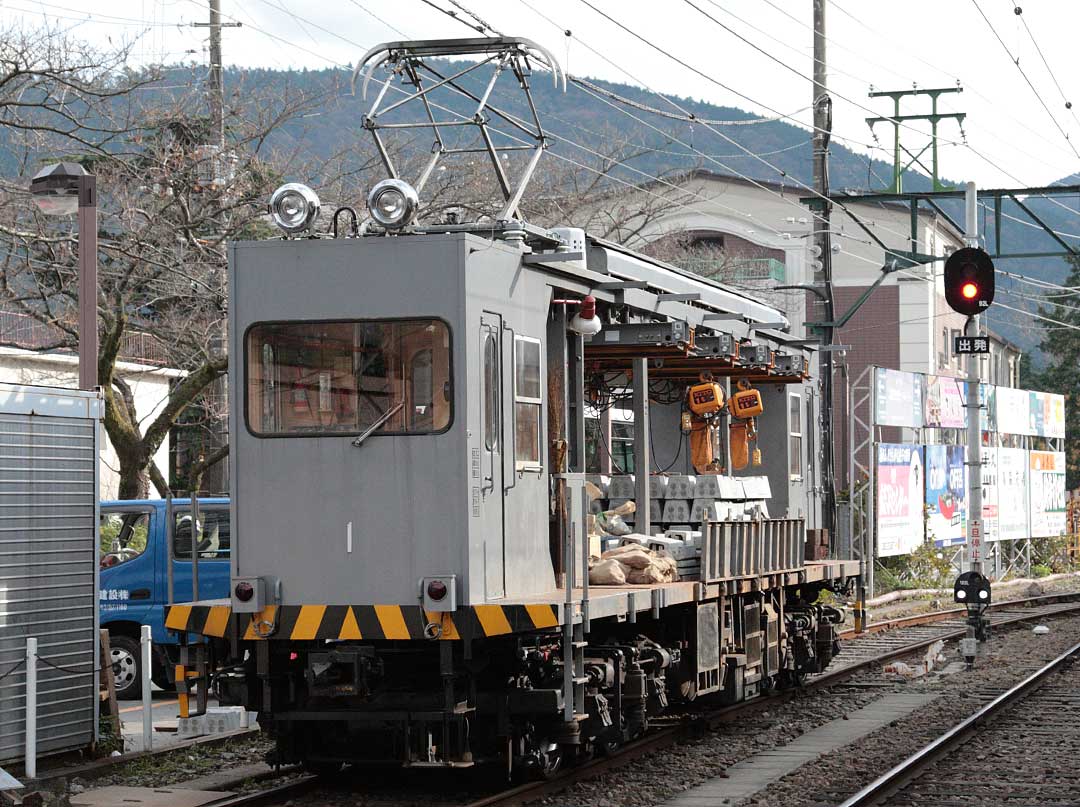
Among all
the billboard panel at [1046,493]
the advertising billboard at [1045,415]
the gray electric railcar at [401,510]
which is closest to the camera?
the gray electric railcar at [401,510]

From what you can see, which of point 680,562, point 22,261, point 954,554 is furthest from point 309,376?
point 954,554

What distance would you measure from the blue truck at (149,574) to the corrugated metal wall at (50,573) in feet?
12.0

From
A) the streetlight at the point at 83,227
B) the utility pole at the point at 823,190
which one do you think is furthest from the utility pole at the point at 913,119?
the streetlight at the point at 83,227

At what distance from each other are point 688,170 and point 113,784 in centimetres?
2995

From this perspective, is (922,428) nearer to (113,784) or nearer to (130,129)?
(130,129)

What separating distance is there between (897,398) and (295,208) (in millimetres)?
23871

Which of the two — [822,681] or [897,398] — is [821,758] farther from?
[897,398]

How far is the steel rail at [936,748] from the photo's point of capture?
35.7 ft

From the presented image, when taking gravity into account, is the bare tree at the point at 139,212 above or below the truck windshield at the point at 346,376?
above

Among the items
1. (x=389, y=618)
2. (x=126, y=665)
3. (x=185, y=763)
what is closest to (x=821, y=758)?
(x=389, y=618)

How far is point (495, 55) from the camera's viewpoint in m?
11.5

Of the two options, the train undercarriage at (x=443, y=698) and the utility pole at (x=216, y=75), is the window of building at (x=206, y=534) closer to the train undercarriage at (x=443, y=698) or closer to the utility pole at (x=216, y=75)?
the train undercarriage at (x=443, y=698)

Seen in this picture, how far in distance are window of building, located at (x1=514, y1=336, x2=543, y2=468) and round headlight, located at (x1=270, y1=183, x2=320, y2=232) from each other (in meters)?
1.62

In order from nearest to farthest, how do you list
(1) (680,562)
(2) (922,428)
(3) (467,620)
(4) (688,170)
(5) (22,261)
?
1. (3) (467,620)
2. (1) (680,562)
3. (5) (22,261)
4. (2) (922,428)
5. (4) (688,170)
